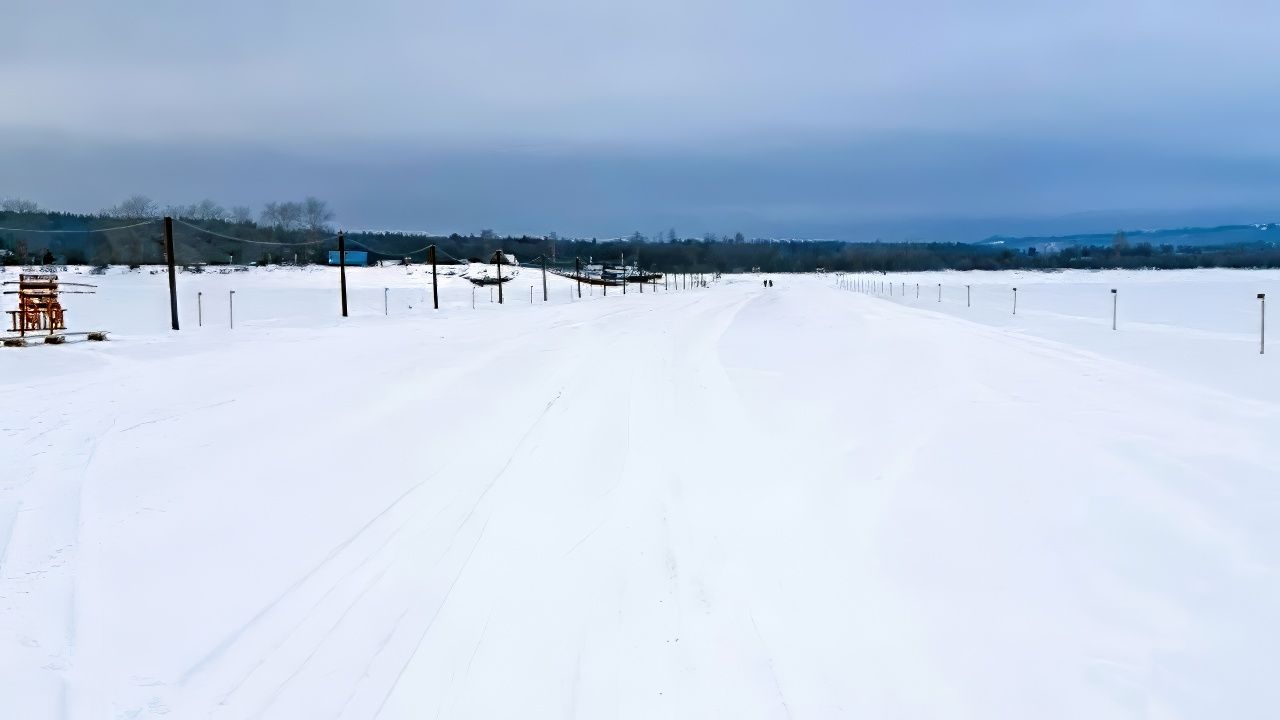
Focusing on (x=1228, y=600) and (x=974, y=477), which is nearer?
(x=1228, y=600)

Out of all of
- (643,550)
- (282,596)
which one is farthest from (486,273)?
(282,596)

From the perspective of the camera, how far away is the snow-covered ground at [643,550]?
13.9 ft

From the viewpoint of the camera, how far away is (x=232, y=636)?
187 inches

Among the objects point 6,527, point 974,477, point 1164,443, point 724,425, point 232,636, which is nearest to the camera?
point 232,636

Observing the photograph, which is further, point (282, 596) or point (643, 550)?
point (643, 550)

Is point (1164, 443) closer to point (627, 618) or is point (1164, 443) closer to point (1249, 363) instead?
point (627, 618)

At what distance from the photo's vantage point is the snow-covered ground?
13.9ft

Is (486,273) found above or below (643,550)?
above

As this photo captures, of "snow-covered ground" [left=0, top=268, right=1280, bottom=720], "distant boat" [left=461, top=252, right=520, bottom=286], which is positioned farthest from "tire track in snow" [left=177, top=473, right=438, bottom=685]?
"distant boat" [left=461, top=252, right=520, bottom=286]

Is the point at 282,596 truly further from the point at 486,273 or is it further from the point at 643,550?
the point at 486,273

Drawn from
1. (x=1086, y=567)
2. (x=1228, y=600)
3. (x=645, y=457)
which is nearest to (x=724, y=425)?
(x=645, y=457)

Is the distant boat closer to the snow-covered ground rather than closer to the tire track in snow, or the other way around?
the snow-covered ground

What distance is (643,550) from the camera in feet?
19.4

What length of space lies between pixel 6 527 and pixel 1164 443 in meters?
9.22
